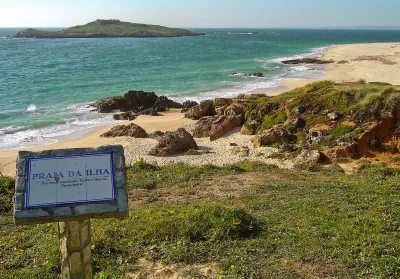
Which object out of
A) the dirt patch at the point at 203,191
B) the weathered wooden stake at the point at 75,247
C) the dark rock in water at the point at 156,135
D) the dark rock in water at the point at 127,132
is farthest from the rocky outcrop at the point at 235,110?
the weathered wooden stake at the point at 75,247

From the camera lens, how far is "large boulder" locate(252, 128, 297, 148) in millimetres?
20016

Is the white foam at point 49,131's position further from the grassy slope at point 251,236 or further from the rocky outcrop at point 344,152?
the rocky outcrop at point 344,152

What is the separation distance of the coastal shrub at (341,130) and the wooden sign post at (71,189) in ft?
50.8

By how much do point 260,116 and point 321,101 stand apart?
382 centimetres

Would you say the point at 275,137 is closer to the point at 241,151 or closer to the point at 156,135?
the point at 241,151

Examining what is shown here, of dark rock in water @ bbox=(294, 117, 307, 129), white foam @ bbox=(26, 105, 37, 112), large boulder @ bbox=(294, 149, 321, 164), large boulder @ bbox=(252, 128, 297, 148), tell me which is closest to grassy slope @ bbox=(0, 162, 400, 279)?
large boulder @ bbox=(294, 149, 321, 164)

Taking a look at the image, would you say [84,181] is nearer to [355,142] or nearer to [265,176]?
[265,176]

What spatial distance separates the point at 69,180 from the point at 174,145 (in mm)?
15446

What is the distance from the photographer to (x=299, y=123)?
2088cm

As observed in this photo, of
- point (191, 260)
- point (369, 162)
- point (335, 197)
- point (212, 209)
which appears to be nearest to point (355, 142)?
point (369, 162)

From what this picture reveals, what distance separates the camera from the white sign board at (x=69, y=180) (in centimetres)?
477

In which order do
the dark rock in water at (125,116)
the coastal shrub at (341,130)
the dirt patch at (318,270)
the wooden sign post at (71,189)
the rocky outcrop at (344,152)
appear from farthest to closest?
the dark rock in water at (125,116) → the coastal shrub at (341,130) → the rocky outcrop at (344,152) → the dirt patch at (318,270) → the wooden sign post at (71,189)

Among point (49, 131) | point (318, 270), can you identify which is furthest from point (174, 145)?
point (318, 270)

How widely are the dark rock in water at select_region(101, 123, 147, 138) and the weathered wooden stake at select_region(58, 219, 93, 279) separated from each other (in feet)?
62.0
